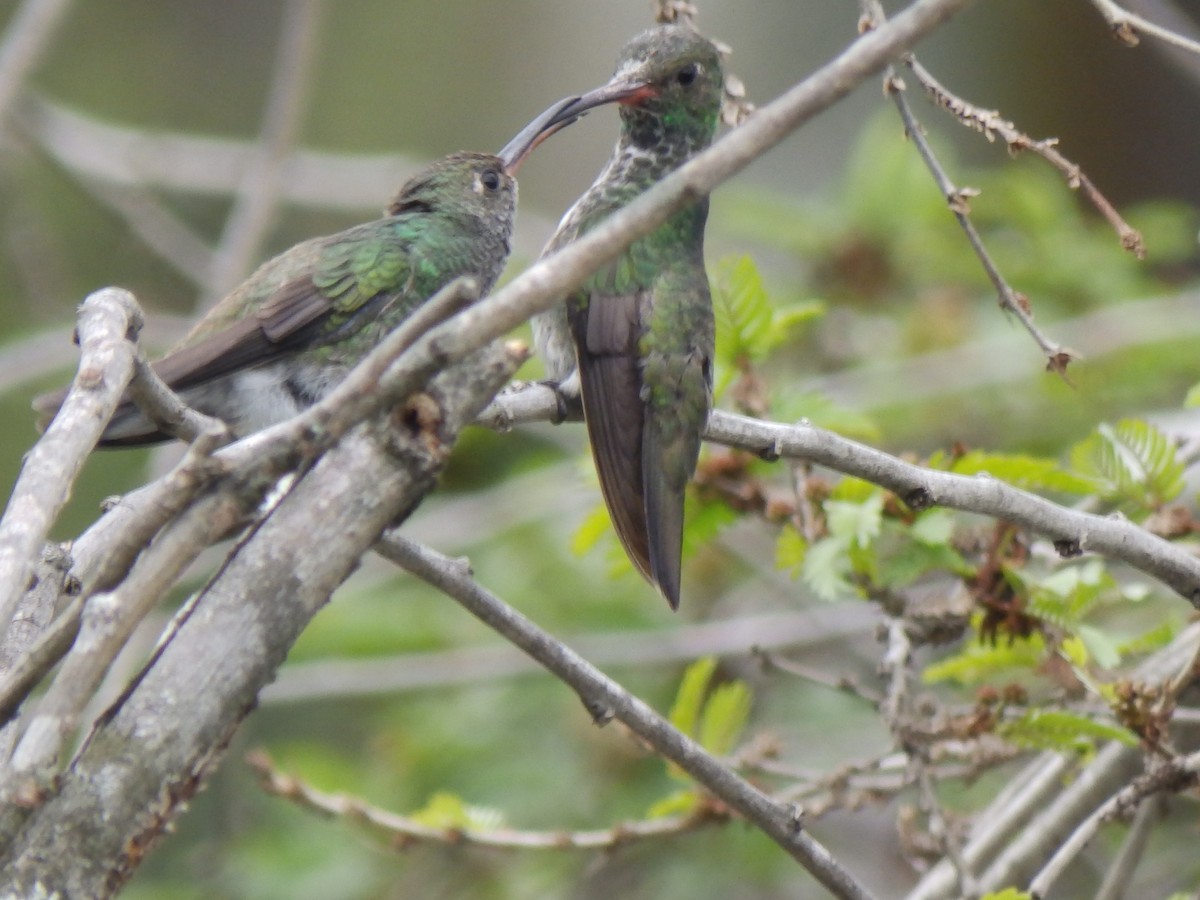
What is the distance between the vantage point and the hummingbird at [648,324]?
363 cm

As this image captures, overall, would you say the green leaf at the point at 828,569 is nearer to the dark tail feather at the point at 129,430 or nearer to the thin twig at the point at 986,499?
the thin twig at the point at 986,499

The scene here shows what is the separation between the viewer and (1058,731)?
10.6 ft

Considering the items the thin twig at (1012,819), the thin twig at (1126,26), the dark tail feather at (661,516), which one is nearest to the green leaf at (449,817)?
the dark tail feather at (661,516)

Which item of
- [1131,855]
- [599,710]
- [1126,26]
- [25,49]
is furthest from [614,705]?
[25,49]

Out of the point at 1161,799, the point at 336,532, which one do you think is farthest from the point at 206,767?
the point at 1161,799

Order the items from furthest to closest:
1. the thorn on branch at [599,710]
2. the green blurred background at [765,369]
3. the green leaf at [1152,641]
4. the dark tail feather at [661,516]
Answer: the green blurred background at [765,369] < the green leaf at [1152,641] < the dark tail feather at [661,516] < the thorn on branch at [599,710]

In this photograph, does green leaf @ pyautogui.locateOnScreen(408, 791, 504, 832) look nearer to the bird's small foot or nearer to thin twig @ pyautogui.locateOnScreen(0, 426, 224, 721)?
the bird's small foot

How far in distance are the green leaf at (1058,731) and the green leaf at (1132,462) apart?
0.59 metres

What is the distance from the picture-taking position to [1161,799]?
138 inches

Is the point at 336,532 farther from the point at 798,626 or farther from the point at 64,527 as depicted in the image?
the point at 64,527

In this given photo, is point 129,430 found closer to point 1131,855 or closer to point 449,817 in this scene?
point 449,817

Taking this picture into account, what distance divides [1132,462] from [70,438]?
252 cm

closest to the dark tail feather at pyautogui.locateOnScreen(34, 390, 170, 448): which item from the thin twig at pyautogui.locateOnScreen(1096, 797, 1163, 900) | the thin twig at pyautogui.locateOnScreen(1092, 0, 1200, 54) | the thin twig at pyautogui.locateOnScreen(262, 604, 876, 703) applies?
the thin twig at pyautogui.locateOnScreen(262, 604, 876, 703)

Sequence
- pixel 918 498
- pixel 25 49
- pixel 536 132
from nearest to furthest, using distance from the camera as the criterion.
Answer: pixel 918 498, pixel 536 132, pixel 25 49
